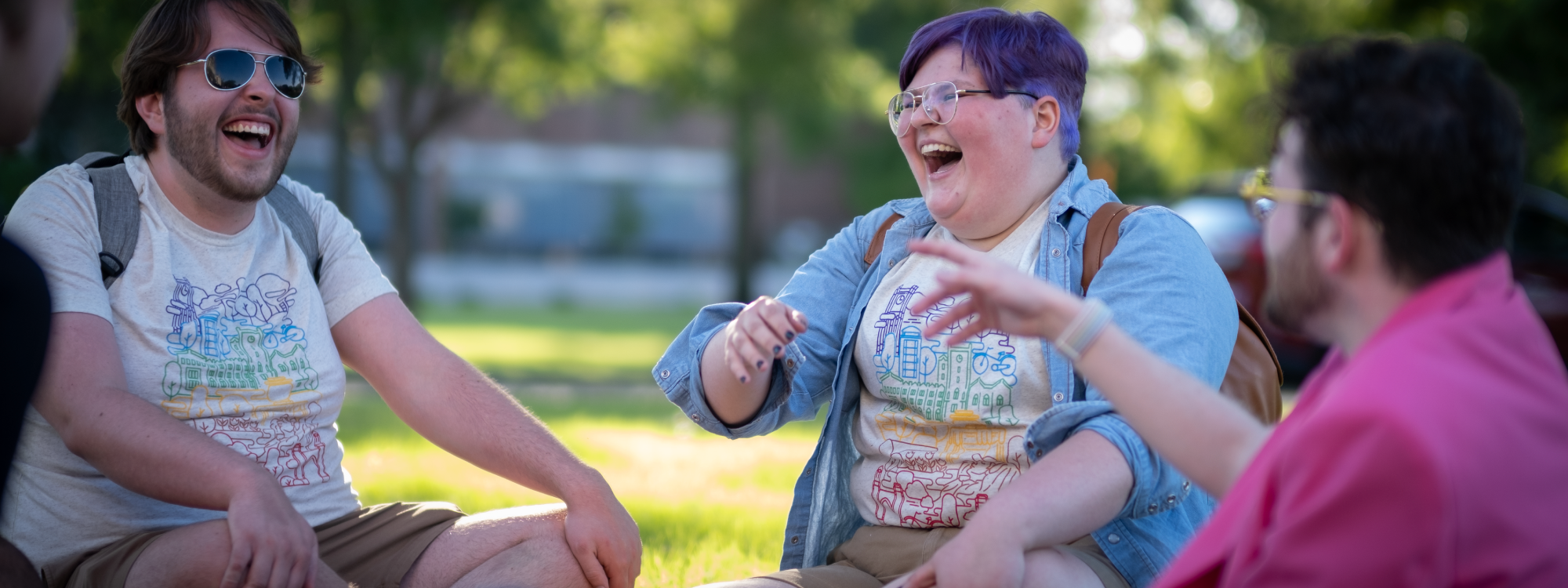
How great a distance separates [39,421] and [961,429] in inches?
78.1

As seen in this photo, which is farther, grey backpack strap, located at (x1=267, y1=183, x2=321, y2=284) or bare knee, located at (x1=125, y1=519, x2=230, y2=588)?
grey backpack strap, located at (x1=267, y1=183, x2=321, y2=284)

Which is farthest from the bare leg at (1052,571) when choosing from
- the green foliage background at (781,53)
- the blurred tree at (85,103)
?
the green foliage background at (781,53)

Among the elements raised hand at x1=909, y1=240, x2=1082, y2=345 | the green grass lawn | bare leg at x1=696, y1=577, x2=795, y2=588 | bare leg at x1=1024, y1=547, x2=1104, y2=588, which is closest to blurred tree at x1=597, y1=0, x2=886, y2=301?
the green grass lawn

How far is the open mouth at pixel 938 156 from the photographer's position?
2.96m

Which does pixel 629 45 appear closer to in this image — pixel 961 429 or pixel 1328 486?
pixel 961 429

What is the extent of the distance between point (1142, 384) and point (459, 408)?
5.82 ft

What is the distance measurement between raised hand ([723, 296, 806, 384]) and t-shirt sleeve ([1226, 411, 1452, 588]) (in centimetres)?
109

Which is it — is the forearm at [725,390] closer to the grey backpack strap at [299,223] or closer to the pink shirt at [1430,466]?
the grey backpack strap at [299,223]

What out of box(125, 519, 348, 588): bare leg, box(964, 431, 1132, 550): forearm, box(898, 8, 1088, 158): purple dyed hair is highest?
box(898, 8, 1088, 158): purple dyed hair

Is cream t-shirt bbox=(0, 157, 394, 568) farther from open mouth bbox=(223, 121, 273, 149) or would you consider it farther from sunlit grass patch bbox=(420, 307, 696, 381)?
sunlit grass patch bbox=(420, 307, 696, 381)

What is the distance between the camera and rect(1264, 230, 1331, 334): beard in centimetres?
187

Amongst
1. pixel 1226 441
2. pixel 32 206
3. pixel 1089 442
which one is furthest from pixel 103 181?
pixel 1226 441

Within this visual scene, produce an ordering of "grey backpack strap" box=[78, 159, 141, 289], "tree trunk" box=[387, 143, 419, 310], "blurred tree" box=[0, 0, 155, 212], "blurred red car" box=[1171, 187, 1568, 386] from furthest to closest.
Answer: "tree trunk" box=[387, 143, 419, 310]
"blurred tree" box=[0, 0, 155, 212]
"blurred red car" box=[1171, 187, 1568, 386]
"grey backpack strap" box=[78, 159, 141, 289]

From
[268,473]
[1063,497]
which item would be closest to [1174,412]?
[1063,497]
